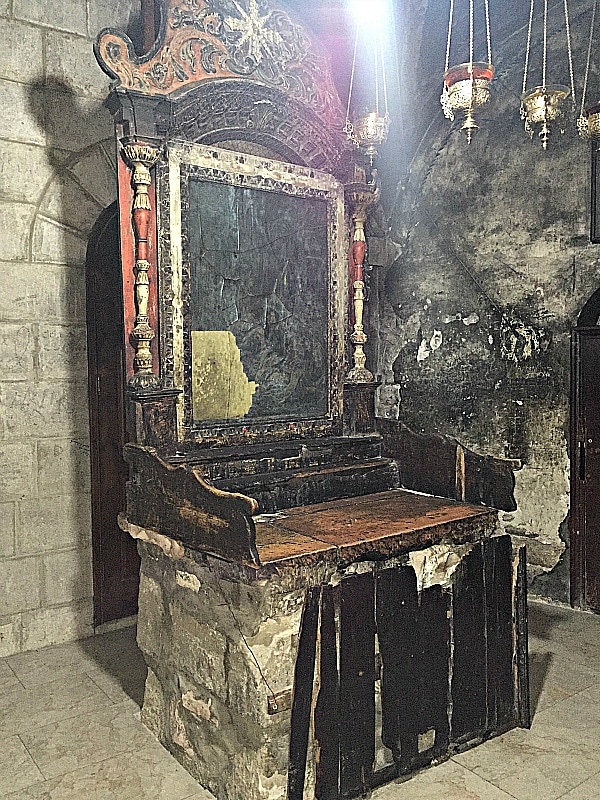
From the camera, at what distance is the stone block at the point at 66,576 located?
407 cm

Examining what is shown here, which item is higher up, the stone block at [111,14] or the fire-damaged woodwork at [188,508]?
the stone block at [111,14]

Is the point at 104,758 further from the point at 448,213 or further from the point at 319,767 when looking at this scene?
the point at 448,213

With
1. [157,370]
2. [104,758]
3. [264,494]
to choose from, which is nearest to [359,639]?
[264,494]

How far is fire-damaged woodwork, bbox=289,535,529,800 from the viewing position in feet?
8.26

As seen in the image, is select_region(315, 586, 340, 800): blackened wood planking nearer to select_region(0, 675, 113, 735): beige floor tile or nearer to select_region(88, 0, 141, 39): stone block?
select_region(0, 675, 113, 735): beige floor tile

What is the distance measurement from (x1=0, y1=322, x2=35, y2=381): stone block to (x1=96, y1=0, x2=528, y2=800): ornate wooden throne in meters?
1.22

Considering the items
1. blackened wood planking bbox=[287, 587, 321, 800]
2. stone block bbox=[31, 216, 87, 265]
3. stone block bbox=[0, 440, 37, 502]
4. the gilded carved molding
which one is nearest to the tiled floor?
blackened wood planking bbox=[287, 587, 321, 800]

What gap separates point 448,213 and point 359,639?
3433 millimetres

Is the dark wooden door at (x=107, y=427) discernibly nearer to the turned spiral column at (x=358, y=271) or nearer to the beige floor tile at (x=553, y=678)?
the turned spiral column at (x=358, y=271)

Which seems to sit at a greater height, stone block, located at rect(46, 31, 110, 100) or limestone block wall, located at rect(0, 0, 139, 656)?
stone block, located at rect(46, 31, 110, 100)

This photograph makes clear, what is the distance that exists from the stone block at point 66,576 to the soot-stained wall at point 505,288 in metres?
2.50

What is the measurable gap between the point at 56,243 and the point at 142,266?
129cm

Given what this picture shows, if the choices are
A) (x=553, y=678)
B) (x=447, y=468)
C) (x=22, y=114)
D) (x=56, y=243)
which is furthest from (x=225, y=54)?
(x=553, y=678)

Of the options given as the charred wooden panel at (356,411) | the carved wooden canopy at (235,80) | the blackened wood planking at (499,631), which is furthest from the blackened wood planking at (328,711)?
the carved wooden canopy at (235,80)
